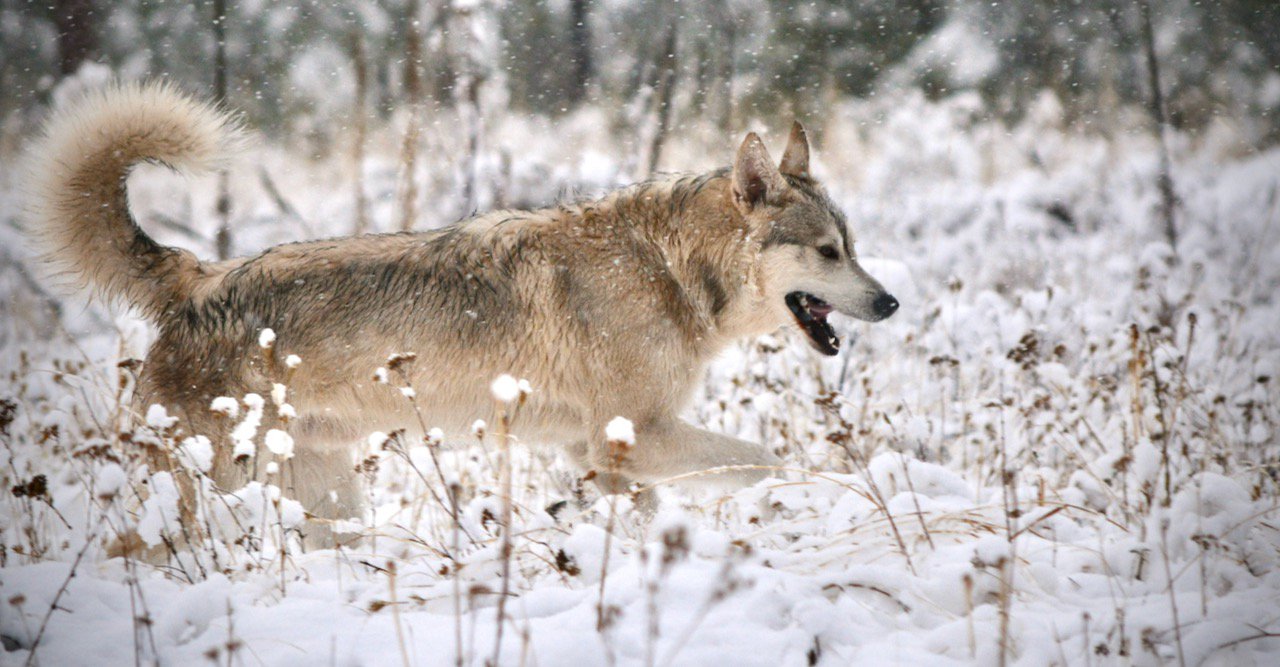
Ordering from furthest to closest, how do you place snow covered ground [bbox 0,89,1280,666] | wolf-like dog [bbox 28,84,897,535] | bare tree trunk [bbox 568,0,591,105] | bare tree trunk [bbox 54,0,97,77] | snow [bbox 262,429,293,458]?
bare tree trunk [bbox 568,0,591,105] < bare tree trunk [bbox 54,0,97,77] < wolf-like dog [bbox 28,84,897,535] < snow [bbox 262,429,293,458] < snow covered ground [bbox 0,89,1280,666]

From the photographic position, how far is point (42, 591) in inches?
82.8

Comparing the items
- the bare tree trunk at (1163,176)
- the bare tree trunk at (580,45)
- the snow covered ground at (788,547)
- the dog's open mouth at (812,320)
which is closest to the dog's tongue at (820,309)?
the dog's open mouth at (812,320)

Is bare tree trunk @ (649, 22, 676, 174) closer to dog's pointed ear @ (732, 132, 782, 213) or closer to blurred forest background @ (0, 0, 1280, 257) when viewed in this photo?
blurred forest background @ (0, 0, 1280, 257)

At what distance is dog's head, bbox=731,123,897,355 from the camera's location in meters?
3.82

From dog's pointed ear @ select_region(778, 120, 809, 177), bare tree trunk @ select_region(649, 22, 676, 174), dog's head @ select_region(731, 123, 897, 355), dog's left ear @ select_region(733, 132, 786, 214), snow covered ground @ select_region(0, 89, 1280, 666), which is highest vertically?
bare tree trunk @ select_region(649, 22, 676, 174)

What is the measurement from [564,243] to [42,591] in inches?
89.9

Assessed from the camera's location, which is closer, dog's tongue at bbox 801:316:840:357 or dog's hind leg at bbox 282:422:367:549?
dog's hind leg at bbox 282:422:367:549

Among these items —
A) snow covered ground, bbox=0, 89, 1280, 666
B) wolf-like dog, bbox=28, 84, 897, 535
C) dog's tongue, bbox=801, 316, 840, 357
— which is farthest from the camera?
dog's tongue, bbox=801, 316, 840, 357

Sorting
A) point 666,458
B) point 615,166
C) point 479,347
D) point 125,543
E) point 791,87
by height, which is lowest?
point 125,543

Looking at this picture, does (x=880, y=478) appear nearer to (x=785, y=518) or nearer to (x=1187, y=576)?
(x=785, y=518)

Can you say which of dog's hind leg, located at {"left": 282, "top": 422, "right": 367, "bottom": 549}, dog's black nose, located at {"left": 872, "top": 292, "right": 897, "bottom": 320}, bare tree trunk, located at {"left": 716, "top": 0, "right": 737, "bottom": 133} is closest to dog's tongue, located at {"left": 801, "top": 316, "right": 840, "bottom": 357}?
dog's black nose, located at {"left": 872, "top": 292, "right": 897, "bottom": 320}

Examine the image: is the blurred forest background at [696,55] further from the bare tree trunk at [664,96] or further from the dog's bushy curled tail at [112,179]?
the dog's bushy curled tail at [112,179]

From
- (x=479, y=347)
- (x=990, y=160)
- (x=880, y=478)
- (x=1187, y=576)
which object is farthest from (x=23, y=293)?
(x=990, y=160)

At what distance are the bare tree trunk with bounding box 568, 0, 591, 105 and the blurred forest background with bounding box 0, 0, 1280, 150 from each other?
23 mm
